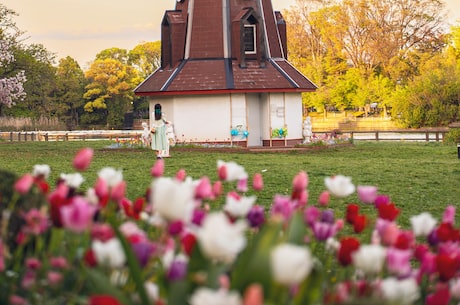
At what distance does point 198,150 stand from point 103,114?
4375cm

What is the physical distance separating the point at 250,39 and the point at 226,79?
261 cm

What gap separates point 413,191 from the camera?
14055 millimetres

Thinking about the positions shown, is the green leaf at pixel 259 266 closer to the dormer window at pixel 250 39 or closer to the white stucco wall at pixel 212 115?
the white stucco wall at pixel 212 115

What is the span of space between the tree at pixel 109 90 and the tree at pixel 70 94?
2.43ft

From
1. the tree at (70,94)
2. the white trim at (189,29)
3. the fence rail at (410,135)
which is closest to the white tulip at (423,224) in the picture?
the white trim at (189,29)

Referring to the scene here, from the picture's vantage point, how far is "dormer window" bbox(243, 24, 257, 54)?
107 ft

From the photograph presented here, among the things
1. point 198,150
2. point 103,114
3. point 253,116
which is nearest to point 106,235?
point 198,150

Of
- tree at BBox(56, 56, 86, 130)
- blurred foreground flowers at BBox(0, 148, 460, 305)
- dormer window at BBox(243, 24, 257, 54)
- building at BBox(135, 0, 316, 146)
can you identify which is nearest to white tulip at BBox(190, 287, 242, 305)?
blurred foreground flowers at BBox(0, 148, 460, 305)

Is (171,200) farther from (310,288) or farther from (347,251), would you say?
(347,251)

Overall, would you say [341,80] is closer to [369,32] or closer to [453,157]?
[369,32]

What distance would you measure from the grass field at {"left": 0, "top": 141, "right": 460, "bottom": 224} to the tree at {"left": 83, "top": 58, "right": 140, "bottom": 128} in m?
41.0

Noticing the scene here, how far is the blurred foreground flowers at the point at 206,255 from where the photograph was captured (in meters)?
2.29

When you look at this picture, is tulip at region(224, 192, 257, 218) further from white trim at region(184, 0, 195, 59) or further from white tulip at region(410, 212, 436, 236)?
white trim at region(184, 0, 195, 59)

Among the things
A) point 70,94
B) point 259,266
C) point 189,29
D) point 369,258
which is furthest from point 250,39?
point 70,94
